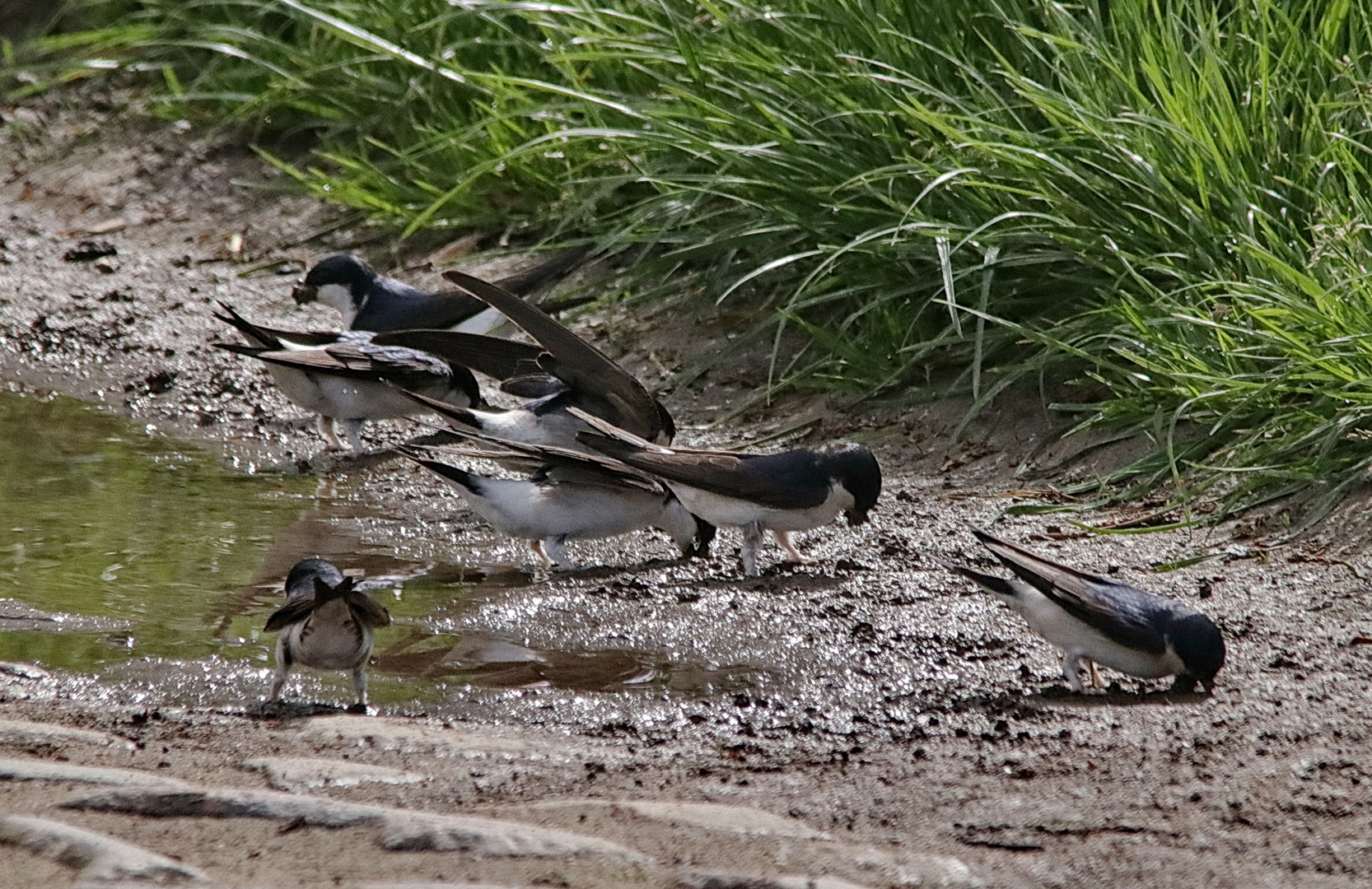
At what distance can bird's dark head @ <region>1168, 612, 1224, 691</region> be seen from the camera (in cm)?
370

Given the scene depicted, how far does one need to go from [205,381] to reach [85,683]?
10.5 feet

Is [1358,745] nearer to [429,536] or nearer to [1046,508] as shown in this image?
[1046,508]

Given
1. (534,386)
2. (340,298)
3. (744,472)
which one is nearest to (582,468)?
(744,472)

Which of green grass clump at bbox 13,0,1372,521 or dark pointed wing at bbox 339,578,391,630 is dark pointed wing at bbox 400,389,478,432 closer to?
green grass clump at bbox 13,0,1372,521

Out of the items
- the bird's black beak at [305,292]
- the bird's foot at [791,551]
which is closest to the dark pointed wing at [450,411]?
the bird's foot at [791,551]

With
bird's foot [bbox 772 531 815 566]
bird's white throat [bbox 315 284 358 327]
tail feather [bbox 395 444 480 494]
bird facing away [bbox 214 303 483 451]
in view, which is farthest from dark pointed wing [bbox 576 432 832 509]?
bird's white throat [bbox 315 284 358 327]

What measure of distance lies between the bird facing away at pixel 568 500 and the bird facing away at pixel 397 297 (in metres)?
1.75

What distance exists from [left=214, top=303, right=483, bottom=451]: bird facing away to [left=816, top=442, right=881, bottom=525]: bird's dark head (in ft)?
5.84

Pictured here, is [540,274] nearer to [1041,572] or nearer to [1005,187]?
[1005,187]

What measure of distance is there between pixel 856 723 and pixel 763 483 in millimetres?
1284

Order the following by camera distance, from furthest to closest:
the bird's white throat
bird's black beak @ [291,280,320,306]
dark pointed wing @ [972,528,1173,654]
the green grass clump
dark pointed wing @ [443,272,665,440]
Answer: bird's black beak @ [291,280,320,306] → the bird's white throat → dark pointed wing @ [443,272,665,440] → the green grass clump → dark pointed wing @ [972,528,1173,654]

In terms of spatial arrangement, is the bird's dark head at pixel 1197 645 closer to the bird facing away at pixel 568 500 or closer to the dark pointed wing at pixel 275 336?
the bird facing away at pixel 568 500

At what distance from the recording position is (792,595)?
4.61m

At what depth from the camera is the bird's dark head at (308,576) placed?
400 centimetres
